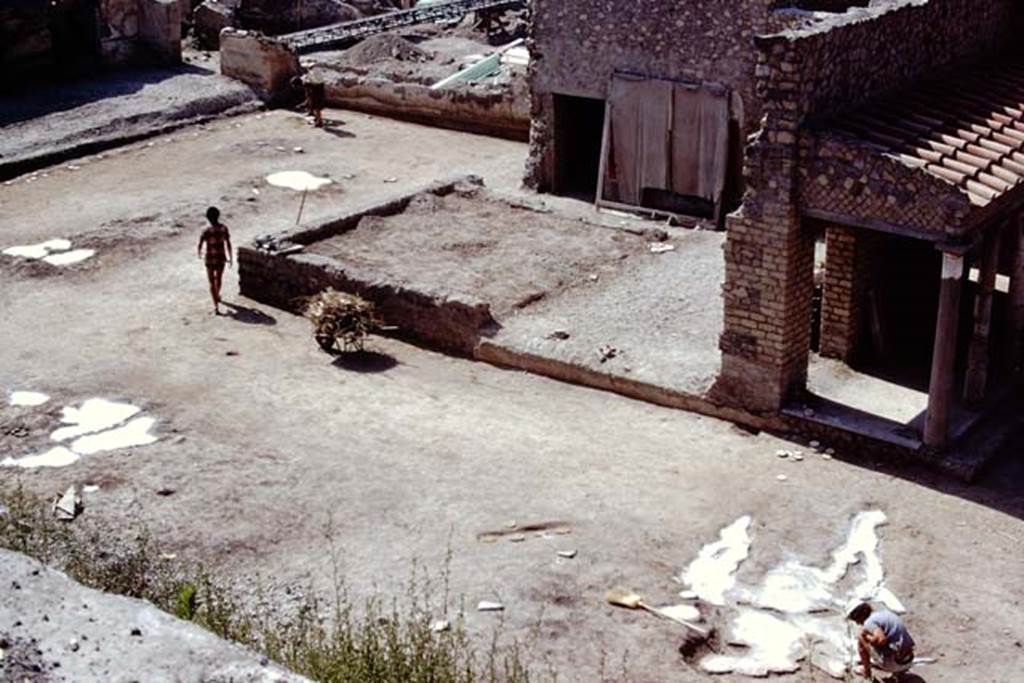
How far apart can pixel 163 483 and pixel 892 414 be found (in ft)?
22.1

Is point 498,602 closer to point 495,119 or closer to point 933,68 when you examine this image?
point 933,68

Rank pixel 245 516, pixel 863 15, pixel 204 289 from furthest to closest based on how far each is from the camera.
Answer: pixel 204 289 → pixel 863 15 → pixel 245 516

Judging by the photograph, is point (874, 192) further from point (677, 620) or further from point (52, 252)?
point (52, 252)

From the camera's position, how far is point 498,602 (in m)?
11.4

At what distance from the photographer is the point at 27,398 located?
15195mm

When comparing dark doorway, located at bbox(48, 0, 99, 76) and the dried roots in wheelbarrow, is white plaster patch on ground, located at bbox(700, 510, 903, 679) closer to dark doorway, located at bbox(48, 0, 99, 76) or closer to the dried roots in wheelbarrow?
the dried roots in wheelbarrow

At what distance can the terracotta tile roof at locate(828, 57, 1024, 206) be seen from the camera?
13.3 metres

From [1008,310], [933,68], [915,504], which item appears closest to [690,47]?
[933,68]

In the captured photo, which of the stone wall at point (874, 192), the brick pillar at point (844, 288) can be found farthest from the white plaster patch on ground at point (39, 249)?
the stone wall at point (874, 192)

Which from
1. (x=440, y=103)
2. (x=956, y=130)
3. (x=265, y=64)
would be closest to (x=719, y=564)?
(x=956, y=130)

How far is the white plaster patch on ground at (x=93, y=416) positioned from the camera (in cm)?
1444

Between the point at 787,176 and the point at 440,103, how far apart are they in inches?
494

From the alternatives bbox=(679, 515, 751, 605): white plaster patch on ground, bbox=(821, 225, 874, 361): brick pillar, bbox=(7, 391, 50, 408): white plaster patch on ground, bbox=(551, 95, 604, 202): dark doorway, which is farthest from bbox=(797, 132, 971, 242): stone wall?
bbox=(551, 95, 604, 202): dark doorway

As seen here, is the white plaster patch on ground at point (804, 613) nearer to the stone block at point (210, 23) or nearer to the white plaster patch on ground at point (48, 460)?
the white plaster patch on ground at point (48, 460)
